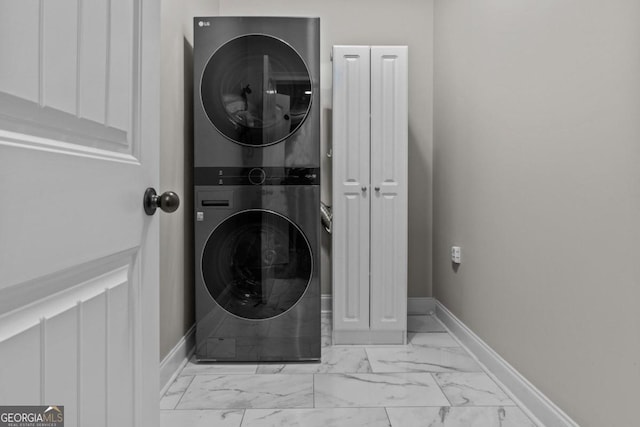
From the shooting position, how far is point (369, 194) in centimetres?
238

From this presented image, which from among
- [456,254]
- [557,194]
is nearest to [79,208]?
[557,194]

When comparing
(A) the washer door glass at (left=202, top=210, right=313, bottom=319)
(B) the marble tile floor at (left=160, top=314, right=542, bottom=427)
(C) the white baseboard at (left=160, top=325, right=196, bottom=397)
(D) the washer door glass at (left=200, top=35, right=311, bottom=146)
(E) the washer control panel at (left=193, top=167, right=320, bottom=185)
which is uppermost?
(D) the washer door glass at (left=200, top=35, right=311, bottom=146)

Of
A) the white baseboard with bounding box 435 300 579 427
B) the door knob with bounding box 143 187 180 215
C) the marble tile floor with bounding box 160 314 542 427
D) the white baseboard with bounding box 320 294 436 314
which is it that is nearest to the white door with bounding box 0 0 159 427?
the door knob with bounding box 143 187 180 215

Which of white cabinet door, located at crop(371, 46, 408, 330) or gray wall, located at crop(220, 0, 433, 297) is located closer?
white cabinet door, located at crop(371, 46, 408, 330)

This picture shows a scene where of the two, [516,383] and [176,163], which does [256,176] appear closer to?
[176,163]

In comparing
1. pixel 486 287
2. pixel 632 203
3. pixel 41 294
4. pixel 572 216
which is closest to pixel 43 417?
pixel 41 294

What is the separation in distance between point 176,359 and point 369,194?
1314 mm

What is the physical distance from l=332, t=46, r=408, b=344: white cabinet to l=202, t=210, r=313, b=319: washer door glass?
0.36m

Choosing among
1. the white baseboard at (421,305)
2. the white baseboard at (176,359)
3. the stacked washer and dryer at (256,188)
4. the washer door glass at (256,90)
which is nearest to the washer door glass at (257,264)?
the stacked washer and dryer at (256,188)

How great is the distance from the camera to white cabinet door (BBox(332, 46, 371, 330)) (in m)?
2.36

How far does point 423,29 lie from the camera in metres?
2.89

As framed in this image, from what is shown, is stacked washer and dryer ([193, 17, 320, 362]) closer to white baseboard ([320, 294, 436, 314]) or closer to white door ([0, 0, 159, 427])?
white baseboard ([320, 294, 436, 314])

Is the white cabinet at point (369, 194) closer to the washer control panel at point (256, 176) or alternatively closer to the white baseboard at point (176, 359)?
the washer control panel at point (256, 176)

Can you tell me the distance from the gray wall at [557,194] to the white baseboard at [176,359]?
1.48 meters
